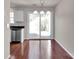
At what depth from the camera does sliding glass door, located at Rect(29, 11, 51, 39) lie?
1177cm

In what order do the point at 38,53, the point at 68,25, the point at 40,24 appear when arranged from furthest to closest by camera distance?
1. the point at 40,24
2. the point at 38,53
3. the point at 68,25

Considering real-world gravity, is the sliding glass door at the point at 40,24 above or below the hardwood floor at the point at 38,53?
above

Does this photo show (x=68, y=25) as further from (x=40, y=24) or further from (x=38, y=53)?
(x=40, y=24)

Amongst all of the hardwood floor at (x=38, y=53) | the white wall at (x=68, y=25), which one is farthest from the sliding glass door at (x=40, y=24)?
the white wall at (x=68, y=25)

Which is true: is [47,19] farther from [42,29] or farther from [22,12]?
[22,12]

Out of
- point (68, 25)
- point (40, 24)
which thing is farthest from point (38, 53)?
point (40, 24)

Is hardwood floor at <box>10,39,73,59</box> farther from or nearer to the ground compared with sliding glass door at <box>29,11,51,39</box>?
nearer to the ground

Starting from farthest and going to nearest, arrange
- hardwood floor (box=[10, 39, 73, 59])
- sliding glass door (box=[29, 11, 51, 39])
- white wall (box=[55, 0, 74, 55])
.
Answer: sliding glass door (box=[29, 11, 51, 39])
hardwood floor (box=[10, 39, 73, 59])
white wall (box=[55, 0, 74, 55])

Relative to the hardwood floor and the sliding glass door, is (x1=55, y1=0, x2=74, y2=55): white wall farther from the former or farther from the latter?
the sliding glass door

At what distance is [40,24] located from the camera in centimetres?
1184

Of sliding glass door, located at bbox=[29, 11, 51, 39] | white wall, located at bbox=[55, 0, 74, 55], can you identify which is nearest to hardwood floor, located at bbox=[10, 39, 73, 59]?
white wall, located at bbox=[55, 0, 74, 55]

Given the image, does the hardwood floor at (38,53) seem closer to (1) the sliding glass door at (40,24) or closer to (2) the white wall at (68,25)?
(2) the white wall at (68,25)

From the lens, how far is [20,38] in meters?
9.69

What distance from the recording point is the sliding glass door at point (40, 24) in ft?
38.6
